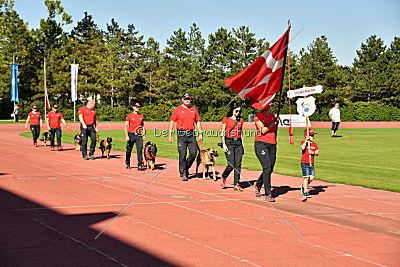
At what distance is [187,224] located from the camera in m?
7.33

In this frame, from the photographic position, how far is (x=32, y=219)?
24.2 feet

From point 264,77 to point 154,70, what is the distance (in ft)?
189

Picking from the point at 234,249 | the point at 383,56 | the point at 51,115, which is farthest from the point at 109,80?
the point at 234,249

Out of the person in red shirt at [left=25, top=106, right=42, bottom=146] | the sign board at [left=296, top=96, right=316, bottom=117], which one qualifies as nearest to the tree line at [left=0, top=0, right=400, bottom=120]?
the person in red shirt at [left=25, top=106, right=42, bottom=146]

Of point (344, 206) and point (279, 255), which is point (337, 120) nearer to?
point (344, 206)

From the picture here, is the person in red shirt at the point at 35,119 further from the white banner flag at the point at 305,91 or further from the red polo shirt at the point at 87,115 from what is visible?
the white banner flag at the point at 305,91

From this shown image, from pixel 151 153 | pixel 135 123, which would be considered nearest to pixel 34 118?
pixel 135 123

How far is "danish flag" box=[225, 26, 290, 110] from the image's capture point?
29.4 feet

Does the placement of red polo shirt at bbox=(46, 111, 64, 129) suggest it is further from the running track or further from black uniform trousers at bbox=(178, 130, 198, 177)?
black uniform trousers at bbox=(178, 130, 198, 177)

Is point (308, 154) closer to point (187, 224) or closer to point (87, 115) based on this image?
point (187, 224)

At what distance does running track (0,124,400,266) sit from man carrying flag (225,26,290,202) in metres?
1.09

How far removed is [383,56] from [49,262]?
83.1 metres

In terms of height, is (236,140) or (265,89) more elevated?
(265,89)

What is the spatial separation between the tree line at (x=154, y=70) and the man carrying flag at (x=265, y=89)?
52.0 meters
